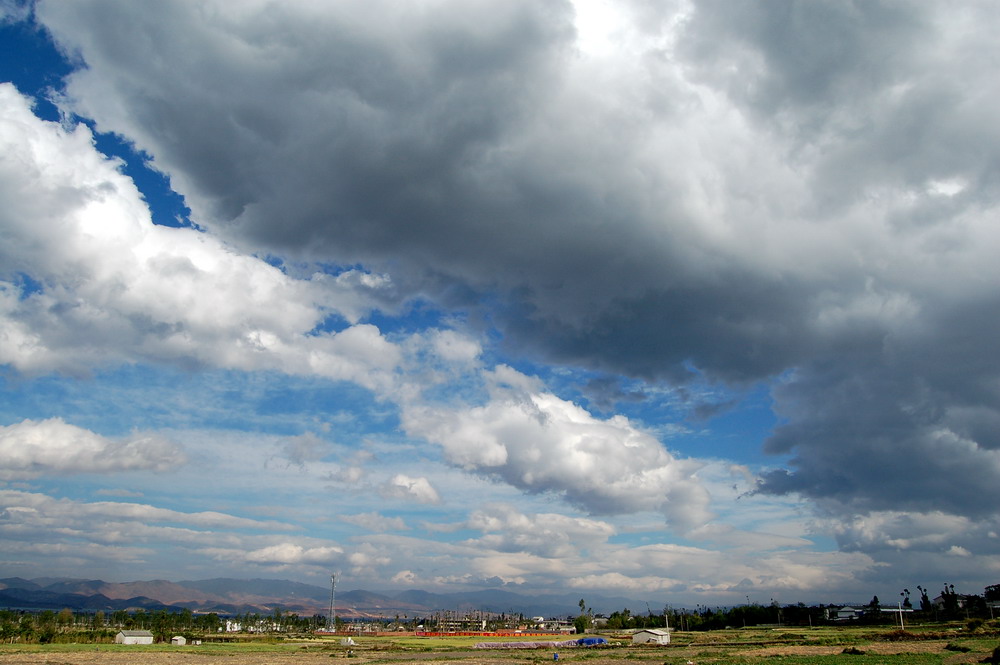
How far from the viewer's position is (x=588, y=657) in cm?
8819

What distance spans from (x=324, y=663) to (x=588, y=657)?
117 ft

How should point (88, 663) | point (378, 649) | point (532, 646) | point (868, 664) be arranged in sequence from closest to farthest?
point (868, 664) → point (88, 663) → point (378, 649) → point (532, 646)

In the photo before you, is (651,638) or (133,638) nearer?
(133,638)

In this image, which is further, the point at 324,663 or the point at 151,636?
the point at 151,636

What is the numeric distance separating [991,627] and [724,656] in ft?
236

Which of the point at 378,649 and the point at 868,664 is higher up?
the point at 868,664

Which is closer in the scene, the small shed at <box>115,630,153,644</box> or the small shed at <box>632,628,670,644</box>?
the small shed at <box>115,630,153,644</box>

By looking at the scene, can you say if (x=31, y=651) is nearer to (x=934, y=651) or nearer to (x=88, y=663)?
(x=88, y=663)

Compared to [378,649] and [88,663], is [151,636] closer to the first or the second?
[378,649]

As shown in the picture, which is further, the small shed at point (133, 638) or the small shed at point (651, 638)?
the small shed at point (651, 638)

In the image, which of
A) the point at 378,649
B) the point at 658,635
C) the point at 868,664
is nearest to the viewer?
the point at 868,664

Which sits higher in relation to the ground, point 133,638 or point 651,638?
point 133,638

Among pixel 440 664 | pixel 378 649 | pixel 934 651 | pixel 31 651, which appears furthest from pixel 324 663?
pixel 934 651

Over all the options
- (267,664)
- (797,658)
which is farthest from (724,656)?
(267,664)
